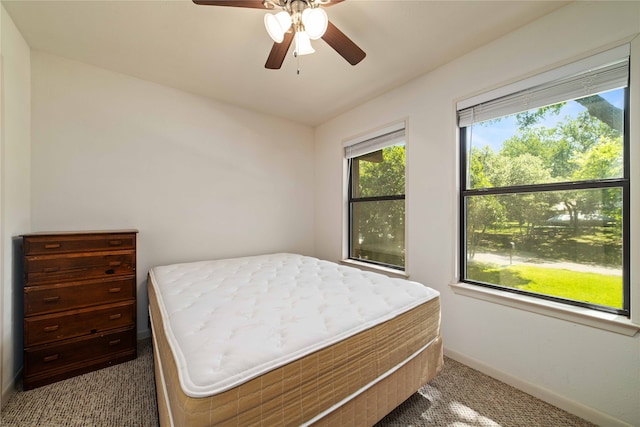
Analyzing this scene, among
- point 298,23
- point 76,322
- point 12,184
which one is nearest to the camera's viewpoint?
point 298,23

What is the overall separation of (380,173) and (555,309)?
77.0 inches

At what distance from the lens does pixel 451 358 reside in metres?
2.11

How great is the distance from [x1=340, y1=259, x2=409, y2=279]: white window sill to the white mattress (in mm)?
675

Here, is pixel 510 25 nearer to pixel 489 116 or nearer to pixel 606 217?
pixel 489 116

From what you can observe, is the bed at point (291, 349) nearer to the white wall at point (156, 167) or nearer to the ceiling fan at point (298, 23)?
the white wall at point (156, 167)

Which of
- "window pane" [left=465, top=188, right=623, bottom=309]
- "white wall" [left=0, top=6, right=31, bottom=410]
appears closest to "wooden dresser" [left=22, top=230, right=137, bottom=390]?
"white wall" [left=0, top=6, right=31, bottom=410]

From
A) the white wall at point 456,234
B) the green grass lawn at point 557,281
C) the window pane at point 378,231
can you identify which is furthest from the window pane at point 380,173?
the green grass lawn at point 557,281

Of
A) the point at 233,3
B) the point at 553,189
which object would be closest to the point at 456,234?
the point at 553,189

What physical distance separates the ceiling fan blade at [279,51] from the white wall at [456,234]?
55.1 inches

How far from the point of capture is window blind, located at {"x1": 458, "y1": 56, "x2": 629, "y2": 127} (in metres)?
1.46

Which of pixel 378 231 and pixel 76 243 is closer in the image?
pixel 76 243

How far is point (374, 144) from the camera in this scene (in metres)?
2.94

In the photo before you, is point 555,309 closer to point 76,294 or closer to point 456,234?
point 456,234

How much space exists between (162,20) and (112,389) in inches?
102
